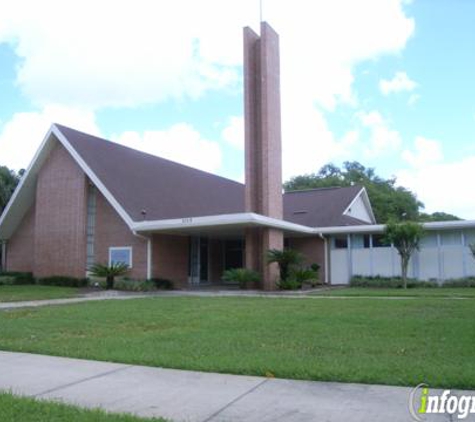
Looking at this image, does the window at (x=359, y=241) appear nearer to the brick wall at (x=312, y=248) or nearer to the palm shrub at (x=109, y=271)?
the brick wall at (x=312, y=248)

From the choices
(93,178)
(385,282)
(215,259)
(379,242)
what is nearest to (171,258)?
(215,259)

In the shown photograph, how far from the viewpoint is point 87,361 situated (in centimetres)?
748

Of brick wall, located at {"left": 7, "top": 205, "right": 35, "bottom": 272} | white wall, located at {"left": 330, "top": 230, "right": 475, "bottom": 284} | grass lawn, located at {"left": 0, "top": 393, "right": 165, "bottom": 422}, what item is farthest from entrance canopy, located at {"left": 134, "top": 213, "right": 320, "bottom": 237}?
grass lawn, located at {"left": 0, "top": 393, "right": 165, "bottom": 422}

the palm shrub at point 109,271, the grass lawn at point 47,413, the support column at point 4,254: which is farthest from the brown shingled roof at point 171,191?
the grass lawn at point 47,413

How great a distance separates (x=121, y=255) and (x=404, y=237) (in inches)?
486

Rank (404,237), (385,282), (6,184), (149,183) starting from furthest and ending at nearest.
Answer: (6,184) → (149,183) → (385,282) → (404,237)

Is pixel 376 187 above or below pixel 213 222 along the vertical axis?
above

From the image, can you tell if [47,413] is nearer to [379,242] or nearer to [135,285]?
[135,285]

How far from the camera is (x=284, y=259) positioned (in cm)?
2231

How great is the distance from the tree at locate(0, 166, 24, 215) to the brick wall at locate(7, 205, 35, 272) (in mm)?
6287

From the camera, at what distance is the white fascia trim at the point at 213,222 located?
68.1 ft

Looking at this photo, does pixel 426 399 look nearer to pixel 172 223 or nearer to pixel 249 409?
pixel 249 409

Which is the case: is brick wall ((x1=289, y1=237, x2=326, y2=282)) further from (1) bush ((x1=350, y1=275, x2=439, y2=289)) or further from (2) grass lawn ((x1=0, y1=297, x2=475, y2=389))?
(2) grass lawn ((x1=0, y1=297, x2=475, y2=389))

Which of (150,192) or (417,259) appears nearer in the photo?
(417,259)
